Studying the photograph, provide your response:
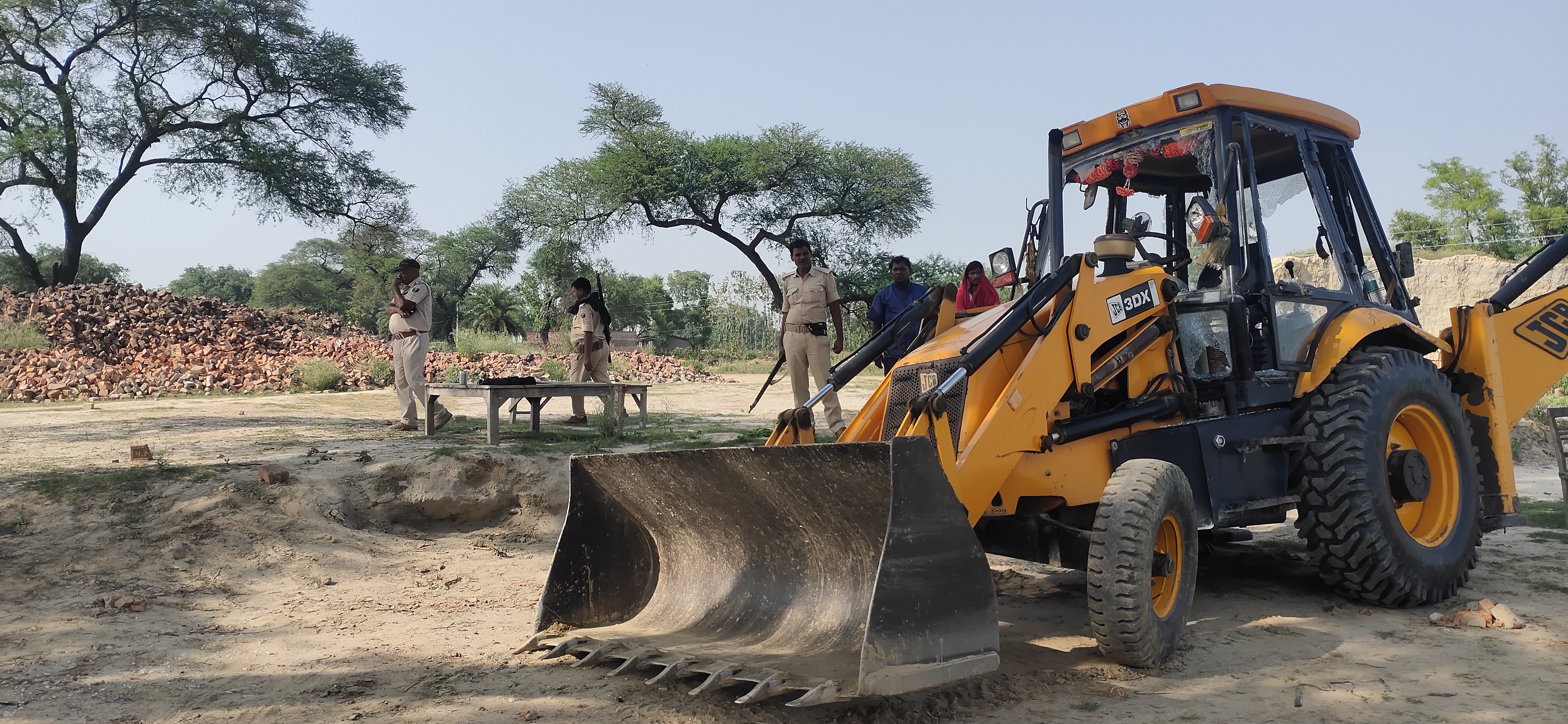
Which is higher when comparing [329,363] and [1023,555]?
[329,363]

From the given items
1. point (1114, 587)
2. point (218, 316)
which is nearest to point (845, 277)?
point (218, 316)

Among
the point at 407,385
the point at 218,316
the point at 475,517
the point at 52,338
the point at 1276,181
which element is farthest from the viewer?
the point at 218,316

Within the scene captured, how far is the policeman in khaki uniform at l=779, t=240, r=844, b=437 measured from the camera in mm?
9919

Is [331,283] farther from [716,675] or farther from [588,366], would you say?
[716,675]

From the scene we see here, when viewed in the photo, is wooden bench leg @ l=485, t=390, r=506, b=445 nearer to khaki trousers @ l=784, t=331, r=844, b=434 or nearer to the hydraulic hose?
khaki trousers @ l=784, t=331, r=844, b=434

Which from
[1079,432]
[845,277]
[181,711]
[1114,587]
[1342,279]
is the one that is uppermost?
[845,277]

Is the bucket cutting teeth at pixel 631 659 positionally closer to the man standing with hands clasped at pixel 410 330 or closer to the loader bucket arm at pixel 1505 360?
the loader bucket arm at pixel 1505 360

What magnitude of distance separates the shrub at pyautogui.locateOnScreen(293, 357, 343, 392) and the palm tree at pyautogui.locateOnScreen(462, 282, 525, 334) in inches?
1185

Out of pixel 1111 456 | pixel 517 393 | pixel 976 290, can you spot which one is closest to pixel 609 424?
pixel 517 393

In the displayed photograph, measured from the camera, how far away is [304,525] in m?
6.26

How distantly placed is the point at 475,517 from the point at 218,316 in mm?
20397

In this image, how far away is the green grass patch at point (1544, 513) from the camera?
7.00 meters

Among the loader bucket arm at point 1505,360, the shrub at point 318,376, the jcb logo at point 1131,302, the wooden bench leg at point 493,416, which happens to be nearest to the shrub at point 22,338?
the shrub at point 318,376

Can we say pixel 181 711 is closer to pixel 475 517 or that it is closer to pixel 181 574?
pixel 181 574
